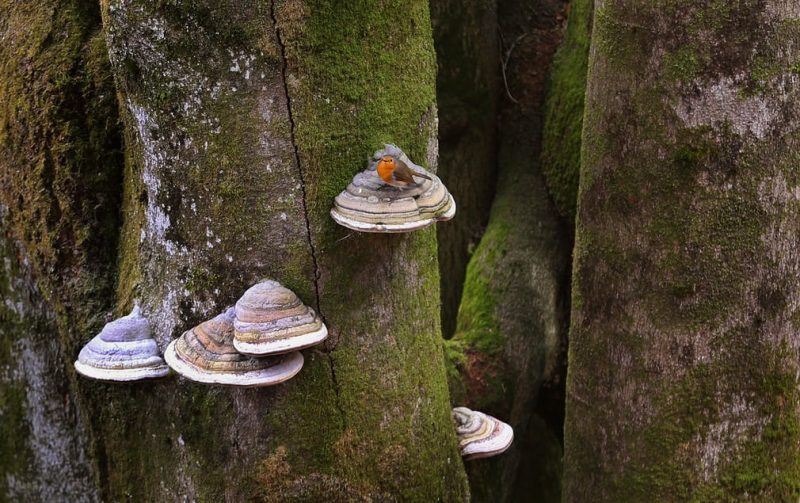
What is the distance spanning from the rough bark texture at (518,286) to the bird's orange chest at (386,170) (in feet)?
5.83

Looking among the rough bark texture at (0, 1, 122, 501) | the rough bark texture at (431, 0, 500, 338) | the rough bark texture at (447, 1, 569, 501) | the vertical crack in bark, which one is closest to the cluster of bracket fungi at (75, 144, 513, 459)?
the vertical crack in bark

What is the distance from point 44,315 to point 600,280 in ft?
7.92

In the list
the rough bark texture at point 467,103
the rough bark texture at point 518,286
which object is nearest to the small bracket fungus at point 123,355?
the rough bark texture at point 518,286

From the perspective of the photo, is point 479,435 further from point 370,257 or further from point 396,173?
point 396,173

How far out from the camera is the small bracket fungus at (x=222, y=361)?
2.16 metres

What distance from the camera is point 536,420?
596cm

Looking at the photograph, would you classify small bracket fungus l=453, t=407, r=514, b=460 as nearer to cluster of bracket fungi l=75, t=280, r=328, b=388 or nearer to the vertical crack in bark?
the vertical crack in bark

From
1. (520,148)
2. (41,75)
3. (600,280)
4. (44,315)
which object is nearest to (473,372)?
(600,280)

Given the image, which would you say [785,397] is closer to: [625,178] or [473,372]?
[625,178]

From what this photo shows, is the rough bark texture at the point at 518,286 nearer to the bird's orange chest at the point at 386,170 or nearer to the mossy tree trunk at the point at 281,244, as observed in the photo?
the mossy tree trunk at the point at 281,244

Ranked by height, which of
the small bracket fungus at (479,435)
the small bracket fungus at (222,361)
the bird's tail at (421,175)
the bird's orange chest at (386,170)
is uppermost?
the bird's orange chest at (386,170)

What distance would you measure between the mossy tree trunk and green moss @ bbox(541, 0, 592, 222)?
166 centimetres

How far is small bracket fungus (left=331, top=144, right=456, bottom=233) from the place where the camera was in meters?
2.20

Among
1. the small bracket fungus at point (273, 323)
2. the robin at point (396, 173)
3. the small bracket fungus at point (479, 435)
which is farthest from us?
the small bracket fungus at point (479, 435)
